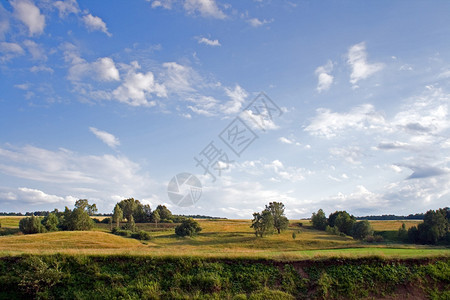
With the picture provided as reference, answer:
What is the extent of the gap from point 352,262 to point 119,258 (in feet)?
58.2

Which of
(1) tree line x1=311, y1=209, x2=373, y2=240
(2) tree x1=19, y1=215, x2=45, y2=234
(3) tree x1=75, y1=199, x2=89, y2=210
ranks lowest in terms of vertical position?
(2) tree x1=19, y1=215, x2=45, y2=234

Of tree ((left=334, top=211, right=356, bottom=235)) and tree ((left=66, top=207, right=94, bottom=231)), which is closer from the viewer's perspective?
tree ((left=66, top=207, right=94, bottom=231))

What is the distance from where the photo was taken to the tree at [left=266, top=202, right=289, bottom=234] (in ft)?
310

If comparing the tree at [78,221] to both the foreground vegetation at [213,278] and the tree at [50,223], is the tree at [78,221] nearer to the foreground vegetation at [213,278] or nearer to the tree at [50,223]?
the tree at [50,223]

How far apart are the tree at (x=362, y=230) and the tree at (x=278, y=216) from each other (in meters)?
22.1

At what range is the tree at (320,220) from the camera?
395 feet

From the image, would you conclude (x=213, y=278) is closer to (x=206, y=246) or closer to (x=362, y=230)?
(x=206, y=246)

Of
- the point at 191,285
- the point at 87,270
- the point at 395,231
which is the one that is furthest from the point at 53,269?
the point at 395,231

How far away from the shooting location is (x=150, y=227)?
111m

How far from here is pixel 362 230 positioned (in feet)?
298

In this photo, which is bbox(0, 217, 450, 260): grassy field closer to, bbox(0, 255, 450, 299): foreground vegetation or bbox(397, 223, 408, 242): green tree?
bbox(0, 255, 450, 299): foreground vegetation

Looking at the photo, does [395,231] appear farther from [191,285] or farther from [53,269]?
[53,269]

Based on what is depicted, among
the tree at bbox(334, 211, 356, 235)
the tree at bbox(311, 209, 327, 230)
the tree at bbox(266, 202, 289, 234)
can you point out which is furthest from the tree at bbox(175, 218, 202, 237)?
the tree at bbox(311, 209, 327, 230)

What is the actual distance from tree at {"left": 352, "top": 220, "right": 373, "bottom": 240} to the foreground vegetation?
75.6 metres
